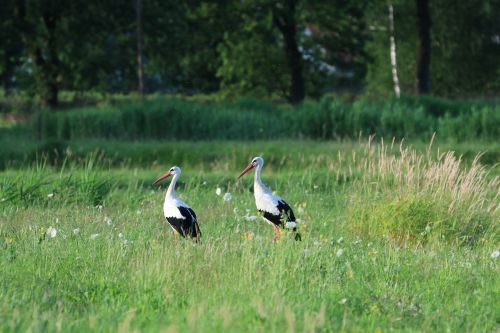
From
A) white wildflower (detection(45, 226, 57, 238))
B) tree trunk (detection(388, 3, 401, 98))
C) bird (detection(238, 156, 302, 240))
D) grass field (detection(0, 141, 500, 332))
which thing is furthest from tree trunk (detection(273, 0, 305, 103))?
white wildflower (detection(45, 226, 57, 238))

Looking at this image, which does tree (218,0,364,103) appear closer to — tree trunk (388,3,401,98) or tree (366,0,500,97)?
tree trunk (388,3,401,98)

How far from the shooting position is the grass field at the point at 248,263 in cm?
749

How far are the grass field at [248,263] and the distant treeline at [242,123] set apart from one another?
10224mm

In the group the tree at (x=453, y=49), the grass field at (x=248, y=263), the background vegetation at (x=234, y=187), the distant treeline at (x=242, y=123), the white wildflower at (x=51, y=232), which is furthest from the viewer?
the tree at (x=453, y=49)

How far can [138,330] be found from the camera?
21.6 feet

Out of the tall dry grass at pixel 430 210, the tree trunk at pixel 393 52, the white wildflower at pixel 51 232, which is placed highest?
the white wildflower at pixel 51 232

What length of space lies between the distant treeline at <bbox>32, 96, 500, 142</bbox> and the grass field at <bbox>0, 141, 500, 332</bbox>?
10.2 meters

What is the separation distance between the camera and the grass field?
749cm

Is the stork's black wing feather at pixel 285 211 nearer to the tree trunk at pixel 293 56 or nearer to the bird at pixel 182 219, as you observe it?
the bird at pixel 182 219

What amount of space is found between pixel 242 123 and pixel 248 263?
17439mm

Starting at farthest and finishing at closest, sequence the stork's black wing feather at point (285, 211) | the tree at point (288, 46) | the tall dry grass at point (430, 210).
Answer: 1. the tree at point (288, 46)
2. the tall dry grass at point (430, 210)
3. the stork's black wing feather at point (285, 211)

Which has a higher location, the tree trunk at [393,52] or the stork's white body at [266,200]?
the stork's white body at [266,200]

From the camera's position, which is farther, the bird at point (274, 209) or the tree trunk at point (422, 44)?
the tree trunk at point (422, 44)

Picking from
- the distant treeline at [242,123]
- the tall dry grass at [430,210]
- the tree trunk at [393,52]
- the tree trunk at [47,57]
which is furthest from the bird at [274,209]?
the tree trunk at [393,52]
